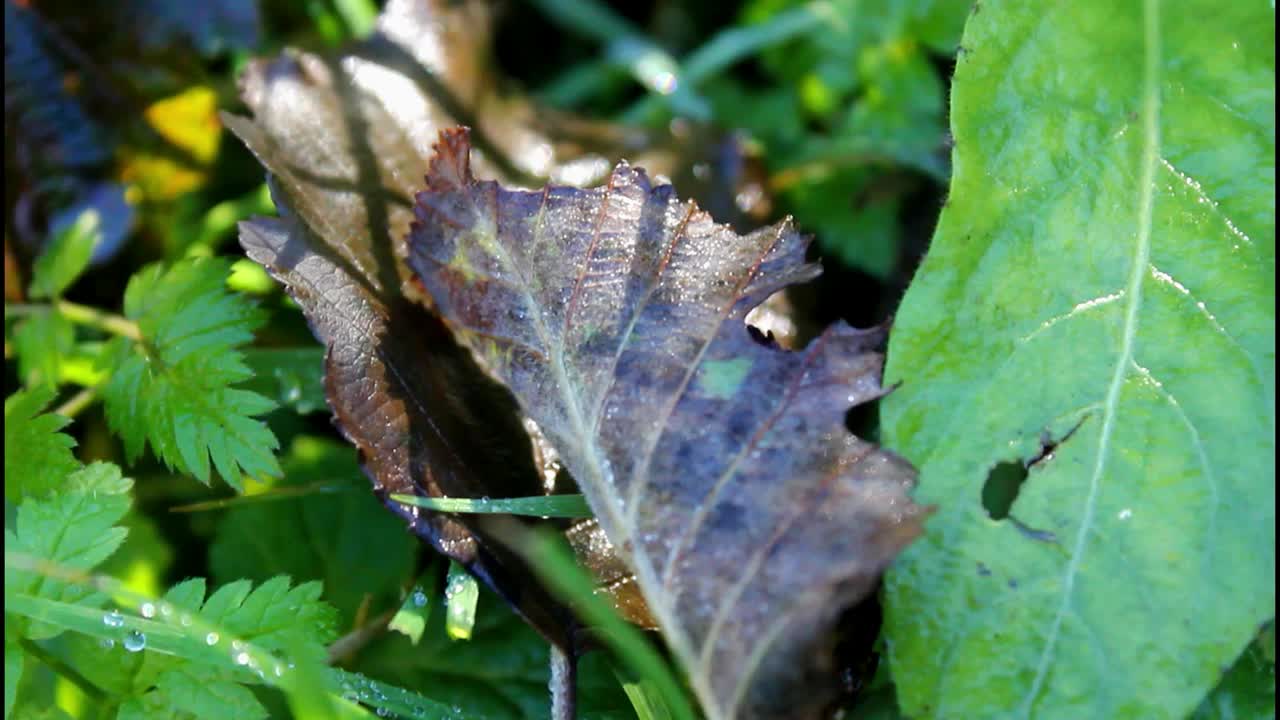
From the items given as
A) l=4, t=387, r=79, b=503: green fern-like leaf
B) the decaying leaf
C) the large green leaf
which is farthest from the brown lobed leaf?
the large green leaf

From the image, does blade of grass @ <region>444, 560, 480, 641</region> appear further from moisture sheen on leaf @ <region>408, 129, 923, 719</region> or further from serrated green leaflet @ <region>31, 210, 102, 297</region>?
serrated green leaflet @ <region>31, 210, 102, 297</region>

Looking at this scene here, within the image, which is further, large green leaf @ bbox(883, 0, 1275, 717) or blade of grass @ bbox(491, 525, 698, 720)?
large green leaf @ bbox(883, 0, 1275, 717)

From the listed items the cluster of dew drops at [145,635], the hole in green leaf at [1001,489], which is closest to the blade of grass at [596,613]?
the cluster of dew drops at [145,635]

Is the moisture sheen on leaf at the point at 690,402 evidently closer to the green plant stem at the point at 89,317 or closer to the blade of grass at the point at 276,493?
the blade of grass at the point at 276,493

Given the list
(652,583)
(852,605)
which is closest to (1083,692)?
(852,605)

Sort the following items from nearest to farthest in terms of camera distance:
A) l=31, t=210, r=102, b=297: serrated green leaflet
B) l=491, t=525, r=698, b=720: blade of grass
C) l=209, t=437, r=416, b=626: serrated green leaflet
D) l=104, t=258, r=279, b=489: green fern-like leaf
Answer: l=491, t=525, r=698, b=720: blade of grass < l=104, t=258, r=279, b=489: green fern-like leaf < l=209, t=437, r=416, b=626: serrated green leaflet < l=31, t=210, r=102, b=297: serrated green leaflet

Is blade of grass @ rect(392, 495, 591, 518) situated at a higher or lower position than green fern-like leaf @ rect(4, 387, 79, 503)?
lower
